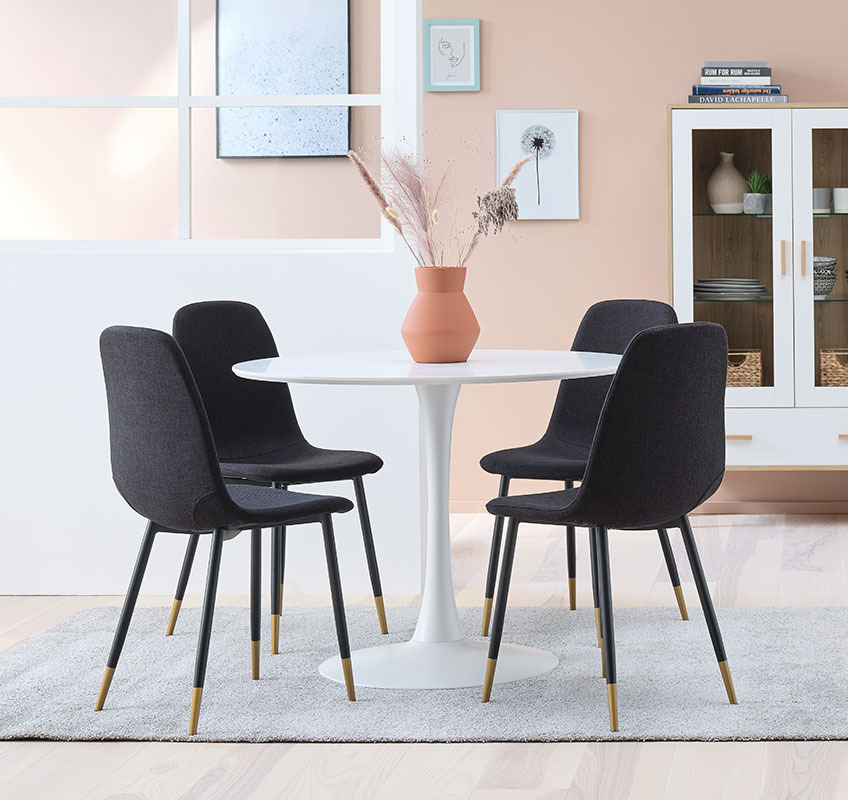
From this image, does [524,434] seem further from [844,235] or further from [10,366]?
[10,366]

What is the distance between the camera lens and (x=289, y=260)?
3.63 m

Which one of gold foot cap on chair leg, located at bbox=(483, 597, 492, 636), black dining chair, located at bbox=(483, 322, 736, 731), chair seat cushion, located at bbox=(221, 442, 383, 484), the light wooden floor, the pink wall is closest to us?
the light wooden floor

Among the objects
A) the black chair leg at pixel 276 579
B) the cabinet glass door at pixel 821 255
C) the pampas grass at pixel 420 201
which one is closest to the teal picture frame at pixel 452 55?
the cabinet glass door at pixel 821 255

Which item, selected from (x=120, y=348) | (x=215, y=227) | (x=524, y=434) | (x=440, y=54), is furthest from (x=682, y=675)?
(x=440, y=54)

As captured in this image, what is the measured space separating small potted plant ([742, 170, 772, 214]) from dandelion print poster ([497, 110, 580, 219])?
2.26 feet

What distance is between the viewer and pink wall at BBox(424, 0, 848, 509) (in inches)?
194

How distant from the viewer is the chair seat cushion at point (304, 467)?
114 inches

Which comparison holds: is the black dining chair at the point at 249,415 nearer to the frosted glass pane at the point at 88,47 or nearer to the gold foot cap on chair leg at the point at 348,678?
the gold foot cap on chair leg at the point at 348,678

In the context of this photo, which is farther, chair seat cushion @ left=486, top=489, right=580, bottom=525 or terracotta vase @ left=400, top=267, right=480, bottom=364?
terracotta vase @ left=400, top=267, right=480, bottom=364

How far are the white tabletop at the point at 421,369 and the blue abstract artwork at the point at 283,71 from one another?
997 millimetres

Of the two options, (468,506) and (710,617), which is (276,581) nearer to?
(710,617)

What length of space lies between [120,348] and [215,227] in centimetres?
139

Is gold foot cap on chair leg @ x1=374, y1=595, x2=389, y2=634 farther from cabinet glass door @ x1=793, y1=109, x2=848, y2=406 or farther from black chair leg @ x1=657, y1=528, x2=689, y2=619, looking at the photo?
cabinet glass door @ x1=793, y1=109, x2=848, y2=406

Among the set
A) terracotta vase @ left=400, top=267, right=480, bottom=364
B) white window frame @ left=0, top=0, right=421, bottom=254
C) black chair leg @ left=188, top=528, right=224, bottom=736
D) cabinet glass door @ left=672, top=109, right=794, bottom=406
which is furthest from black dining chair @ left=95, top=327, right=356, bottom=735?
cabinet glass door @ left=672, top=109, right=794, bottom=406
